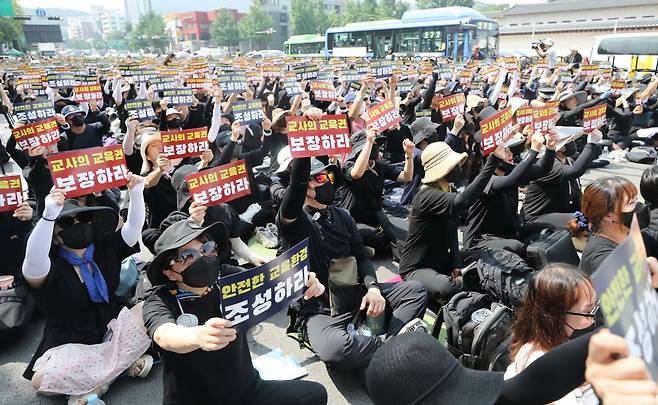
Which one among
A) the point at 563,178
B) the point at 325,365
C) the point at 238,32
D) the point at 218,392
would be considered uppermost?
the point at 238,32

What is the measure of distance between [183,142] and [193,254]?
3375mm

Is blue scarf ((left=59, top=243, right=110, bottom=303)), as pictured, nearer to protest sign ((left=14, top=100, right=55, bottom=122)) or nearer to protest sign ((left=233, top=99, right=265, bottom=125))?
protest sign ((left=233, top=99, right=265, bottom=125))

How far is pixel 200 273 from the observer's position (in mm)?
2643

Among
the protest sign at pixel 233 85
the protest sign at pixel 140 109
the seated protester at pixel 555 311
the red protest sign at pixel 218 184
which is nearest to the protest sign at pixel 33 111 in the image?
the protest sign at pixel 140 109

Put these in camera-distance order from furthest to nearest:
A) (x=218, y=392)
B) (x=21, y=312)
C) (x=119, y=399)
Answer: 1. (x=21, y=312)
2. (x=119, y=399)
3. (x=218, y=392)

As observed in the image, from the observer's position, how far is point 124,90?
12523 mm

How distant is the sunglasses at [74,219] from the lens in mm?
3246

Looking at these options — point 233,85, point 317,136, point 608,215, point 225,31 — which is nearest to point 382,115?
point 317,136

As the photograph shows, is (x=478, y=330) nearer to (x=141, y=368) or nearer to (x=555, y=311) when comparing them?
(x=555, y=311)

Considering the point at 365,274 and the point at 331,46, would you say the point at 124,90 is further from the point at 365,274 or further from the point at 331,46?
the point at 331,46

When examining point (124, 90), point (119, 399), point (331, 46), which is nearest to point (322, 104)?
point (124, 90)

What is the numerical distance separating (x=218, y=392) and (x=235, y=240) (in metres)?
2.37

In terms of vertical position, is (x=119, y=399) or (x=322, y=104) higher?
(x=322, y=104)

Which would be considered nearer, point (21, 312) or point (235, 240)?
point (21, 312)
